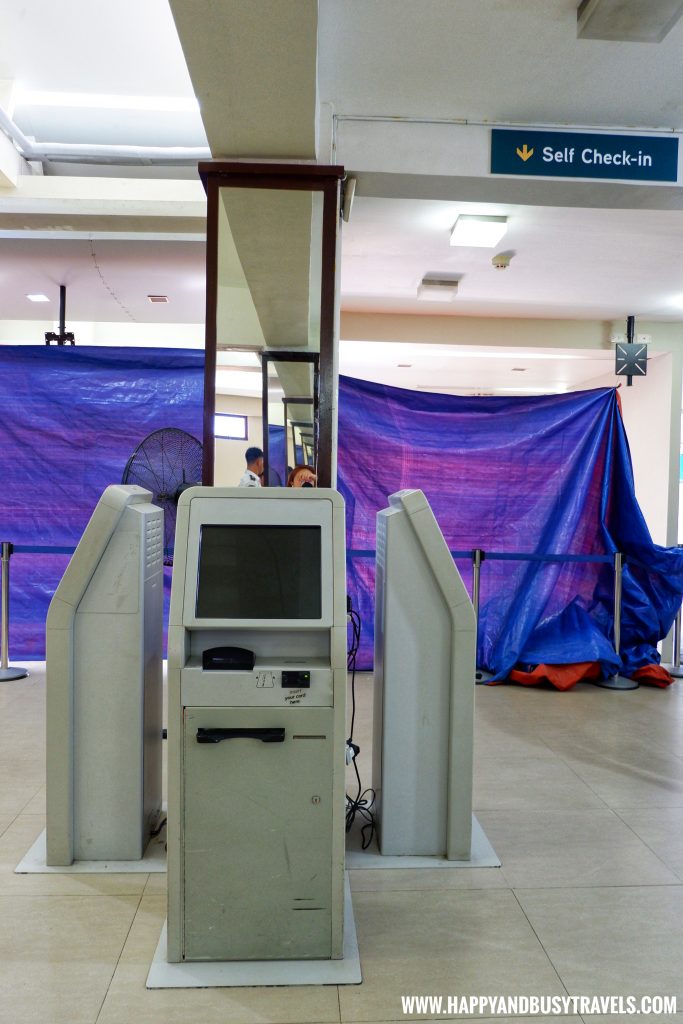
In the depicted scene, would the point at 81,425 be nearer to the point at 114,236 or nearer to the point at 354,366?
the point at 114,236

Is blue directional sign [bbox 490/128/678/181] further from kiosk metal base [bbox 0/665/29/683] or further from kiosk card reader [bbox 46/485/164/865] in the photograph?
kiosk metal base [bbox 0/665/29/683]

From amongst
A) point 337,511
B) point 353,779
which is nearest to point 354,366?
point 353,779

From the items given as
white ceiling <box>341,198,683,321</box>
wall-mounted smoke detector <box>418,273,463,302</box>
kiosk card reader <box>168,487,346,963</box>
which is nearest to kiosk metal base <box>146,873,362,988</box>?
kiosk card reader <box>168,487,346,963</box>

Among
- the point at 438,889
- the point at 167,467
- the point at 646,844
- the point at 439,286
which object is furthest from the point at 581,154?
the point at 438,889

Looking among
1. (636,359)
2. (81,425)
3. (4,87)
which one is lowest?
(81,425)

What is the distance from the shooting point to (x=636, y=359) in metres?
6.64

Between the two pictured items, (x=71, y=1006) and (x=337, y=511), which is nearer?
(x=71, y=1006)

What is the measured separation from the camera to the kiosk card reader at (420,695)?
2604 mm

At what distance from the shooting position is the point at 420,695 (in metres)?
2.63

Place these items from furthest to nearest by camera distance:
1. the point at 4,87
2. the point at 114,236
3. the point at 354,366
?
1. the point at 354,366
2. the point at 114,236
3. the point at 4,87

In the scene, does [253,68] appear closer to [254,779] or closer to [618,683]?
[254,779]

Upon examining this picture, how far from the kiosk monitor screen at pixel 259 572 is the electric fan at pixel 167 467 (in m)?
1.33

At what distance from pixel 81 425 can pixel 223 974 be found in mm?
3992

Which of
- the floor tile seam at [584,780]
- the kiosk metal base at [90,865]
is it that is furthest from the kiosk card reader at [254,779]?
the floor tile seam at [584,780]
